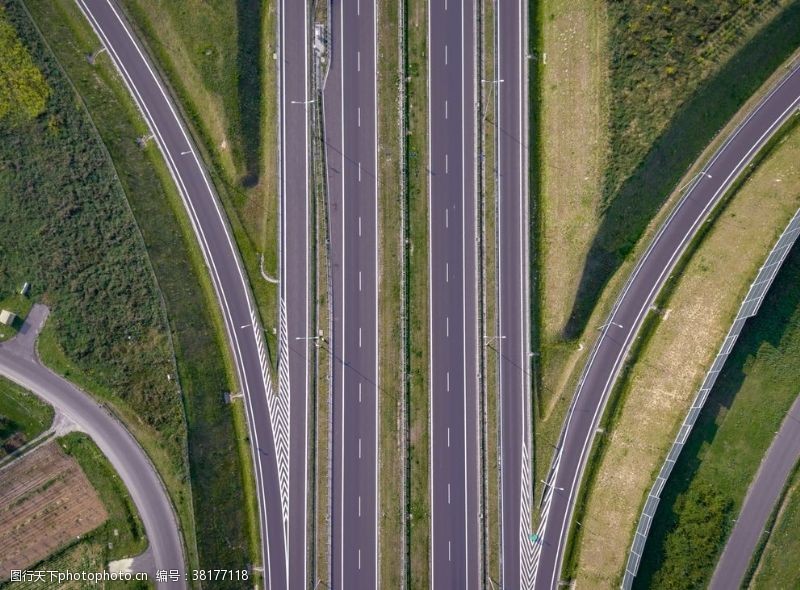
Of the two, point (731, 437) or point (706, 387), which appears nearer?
point (706, 387)

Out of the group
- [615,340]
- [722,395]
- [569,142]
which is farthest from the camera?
[615,340]

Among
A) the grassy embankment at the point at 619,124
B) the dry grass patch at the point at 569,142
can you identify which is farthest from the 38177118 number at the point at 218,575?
the dry grass patch at the point at 569,142

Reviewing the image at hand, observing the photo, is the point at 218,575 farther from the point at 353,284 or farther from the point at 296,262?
the point at 296,262

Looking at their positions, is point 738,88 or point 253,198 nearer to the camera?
point 738,88

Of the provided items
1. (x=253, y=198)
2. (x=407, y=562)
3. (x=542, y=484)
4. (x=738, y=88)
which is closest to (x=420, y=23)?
(x=253, y=198)

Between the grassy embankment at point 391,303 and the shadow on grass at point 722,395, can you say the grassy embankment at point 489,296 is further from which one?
the shadow on grass at point 722,395

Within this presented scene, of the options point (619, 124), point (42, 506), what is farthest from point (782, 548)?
point (42, 506)

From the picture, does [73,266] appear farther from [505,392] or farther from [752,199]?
[752,199]
